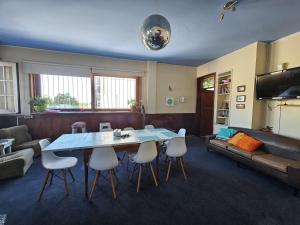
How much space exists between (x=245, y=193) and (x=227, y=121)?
2.53 m

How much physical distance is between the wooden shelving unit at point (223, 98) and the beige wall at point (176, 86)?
1068 mm

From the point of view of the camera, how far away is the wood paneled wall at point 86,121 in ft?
12.7

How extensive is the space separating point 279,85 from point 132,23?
328cm

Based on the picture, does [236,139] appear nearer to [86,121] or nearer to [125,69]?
[125,69]

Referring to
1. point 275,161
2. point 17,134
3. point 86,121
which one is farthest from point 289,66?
point 17,134

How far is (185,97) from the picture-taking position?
18.1 feet

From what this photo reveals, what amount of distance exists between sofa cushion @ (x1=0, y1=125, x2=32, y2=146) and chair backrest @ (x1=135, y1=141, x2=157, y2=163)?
3.11 m

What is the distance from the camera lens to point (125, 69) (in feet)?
15.4

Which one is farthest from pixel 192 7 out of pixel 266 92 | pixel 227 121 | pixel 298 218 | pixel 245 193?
pixel 227 121

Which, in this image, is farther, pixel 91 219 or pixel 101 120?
pixel 101 120

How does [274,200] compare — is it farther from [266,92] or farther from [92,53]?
[92,53]

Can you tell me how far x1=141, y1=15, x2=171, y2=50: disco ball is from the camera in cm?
163

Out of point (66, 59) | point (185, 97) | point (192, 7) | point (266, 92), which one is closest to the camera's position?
point (192, 7)

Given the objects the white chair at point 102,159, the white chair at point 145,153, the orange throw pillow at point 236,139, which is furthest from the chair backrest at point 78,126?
the orange throw pillow at point 236,139
